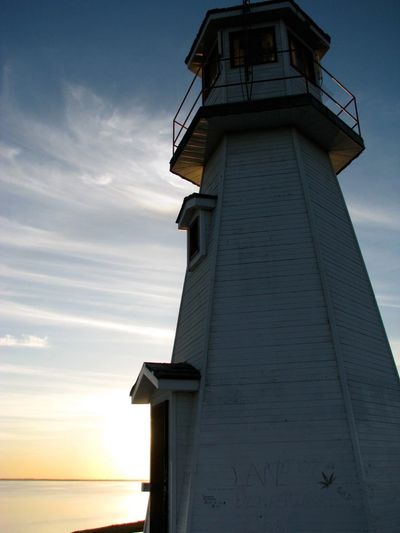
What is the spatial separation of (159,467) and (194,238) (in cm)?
444

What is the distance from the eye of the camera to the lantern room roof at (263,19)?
1048cm

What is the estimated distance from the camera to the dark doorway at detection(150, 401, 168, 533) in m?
8.42

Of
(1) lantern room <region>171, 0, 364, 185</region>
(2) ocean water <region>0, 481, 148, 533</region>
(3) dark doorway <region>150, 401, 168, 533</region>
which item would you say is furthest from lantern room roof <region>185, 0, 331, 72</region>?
(2) ocean water <region>0, 481, 148, 533</region>

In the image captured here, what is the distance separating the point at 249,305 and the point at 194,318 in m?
1.32

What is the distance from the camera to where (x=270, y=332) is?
7906 mm

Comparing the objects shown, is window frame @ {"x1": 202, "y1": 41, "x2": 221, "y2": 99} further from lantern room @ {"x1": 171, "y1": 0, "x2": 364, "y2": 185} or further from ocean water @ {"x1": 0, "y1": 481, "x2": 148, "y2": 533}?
ocean water @ {"x1": 0, "y1": 481, "x2": 148, "y2": 533}

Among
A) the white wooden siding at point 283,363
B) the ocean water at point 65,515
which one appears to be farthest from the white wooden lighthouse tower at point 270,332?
the ocean water at point 65,515

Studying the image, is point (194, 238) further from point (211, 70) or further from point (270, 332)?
point (211, 70)

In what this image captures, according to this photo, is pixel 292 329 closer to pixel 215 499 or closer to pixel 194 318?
pixel 194 318

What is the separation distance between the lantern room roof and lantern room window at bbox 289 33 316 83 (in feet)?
0.69

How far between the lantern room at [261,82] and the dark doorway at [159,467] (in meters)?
5.41

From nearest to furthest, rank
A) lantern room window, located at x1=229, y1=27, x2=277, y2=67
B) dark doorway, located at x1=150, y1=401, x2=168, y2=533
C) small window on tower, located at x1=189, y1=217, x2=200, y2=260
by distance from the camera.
A: dark doorway, located at x1=150, y1=401, x2=168, y2=533 → small window on tower, located at x1=189, y1=217, x2=200, y2=260 → lantern room window, located at x1=229, y1=27, x2=277, y2=67

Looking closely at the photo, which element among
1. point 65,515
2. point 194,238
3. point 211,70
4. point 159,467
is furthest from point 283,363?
point 65,515

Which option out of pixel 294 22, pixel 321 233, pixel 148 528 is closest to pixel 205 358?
pixel 321 233
